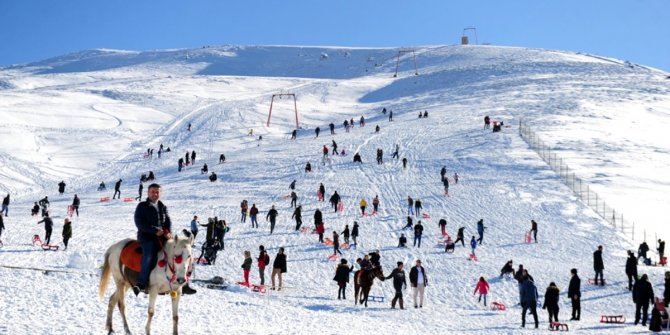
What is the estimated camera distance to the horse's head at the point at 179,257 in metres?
10.8

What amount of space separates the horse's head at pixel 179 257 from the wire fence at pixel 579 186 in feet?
95.6

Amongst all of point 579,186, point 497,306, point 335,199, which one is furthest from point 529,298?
point 579,186

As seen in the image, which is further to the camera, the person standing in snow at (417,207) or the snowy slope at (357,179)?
the person standing in snow at (417,207)

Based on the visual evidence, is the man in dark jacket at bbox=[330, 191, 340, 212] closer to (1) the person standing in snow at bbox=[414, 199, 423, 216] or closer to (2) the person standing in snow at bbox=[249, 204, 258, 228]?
(1) the person standing in snow at bbox=[414, 199, 423, 216]

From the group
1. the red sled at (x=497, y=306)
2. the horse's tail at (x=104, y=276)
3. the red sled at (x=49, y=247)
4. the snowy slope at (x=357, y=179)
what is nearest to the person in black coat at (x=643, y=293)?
the snowy slope at (x=357, y=179)

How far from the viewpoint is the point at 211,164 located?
2334 inches

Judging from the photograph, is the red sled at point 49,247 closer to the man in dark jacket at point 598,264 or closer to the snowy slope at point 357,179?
the snowy slope at point 357,179

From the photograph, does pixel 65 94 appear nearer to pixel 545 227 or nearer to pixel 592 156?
pixel 592 156

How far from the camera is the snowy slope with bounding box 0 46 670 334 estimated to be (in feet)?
57.8

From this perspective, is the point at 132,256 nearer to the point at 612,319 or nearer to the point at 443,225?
the point at 612,319

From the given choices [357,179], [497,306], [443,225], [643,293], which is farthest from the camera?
[357,179]

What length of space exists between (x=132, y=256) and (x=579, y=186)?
128 ft

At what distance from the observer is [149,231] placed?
1088cm

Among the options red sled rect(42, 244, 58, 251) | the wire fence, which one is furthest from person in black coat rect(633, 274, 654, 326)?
red sled rect(42, 244, 58, 251)
